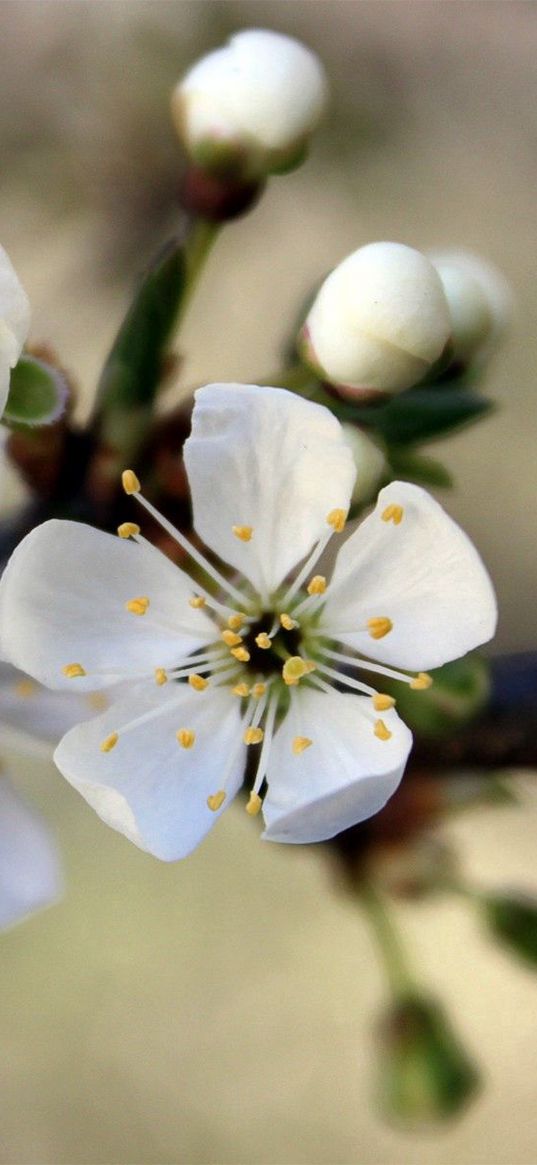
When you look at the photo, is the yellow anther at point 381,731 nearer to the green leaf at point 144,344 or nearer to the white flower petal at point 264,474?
the white flower petal at point 264,474

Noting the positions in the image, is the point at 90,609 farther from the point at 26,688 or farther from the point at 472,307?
the point at 472,307

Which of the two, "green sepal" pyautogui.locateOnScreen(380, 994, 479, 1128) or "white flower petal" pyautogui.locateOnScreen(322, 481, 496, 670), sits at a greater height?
"white flower petal" pyautogui.locateOnScreen(322, 481, 496, 670)

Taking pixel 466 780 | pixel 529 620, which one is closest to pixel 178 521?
pixel 466 780

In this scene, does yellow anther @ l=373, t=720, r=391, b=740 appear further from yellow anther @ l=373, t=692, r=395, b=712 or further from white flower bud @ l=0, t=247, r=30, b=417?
white flower bud @ l=0, t=247, r=30, b=417

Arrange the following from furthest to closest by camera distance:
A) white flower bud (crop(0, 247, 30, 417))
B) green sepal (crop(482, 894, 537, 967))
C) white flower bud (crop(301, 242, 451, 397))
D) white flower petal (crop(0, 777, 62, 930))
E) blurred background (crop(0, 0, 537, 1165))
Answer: blurred background (crop(0, 0, 537, 1165))
green sepal (crop(482, 894, 537, 967))
white flower petal (crop(0, 777, 62, 930))
white flower bud (crop(301, 242, 451, 397))
white flower bud (crop(0, 247, 30, 417))

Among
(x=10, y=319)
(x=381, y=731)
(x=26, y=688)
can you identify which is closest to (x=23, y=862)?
(x=26, y=688)

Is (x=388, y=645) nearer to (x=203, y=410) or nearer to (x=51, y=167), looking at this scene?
(x=203, y=410)

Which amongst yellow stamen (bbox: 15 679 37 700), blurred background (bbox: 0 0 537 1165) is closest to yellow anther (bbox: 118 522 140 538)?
yellow stamen (bbox: 15 679 37 700)
